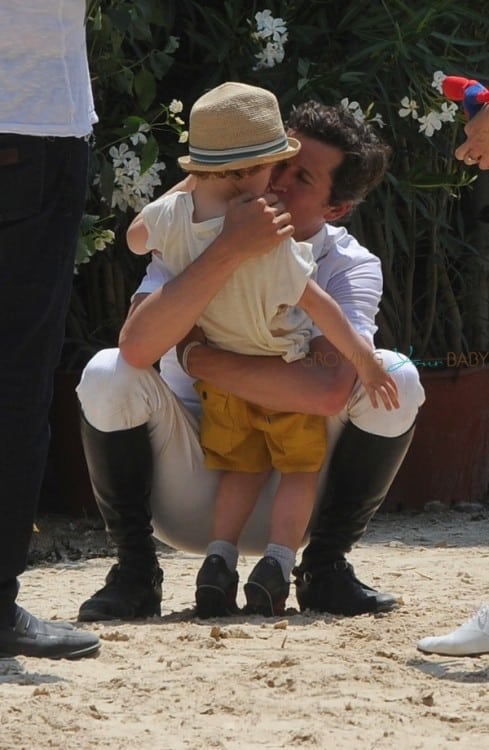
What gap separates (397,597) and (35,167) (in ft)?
5.30

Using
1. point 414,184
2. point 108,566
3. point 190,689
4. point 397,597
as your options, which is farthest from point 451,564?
point 190,689

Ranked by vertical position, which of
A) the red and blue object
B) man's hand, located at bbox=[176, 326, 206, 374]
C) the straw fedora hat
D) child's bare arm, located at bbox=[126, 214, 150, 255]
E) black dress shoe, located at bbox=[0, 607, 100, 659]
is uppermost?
the red and blue object

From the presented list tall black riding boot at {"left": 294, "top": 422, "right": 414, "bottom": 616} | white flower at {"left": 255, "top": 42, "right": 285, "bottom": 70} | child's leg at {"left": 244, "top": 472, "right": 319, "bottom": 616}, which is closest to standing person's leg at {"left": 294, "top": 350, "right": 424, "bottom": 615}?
tall black riding boot at {"left": 294, "top": 422, "right": 414, "bottom": 616}

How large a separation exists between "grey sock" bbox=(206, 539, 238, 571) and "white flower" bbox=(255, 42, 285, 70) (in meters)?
2.11

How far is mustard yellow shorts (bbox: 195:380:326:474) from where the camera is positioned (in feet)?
11.3

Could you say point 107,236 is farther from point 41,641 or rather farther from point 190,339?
point 41,641

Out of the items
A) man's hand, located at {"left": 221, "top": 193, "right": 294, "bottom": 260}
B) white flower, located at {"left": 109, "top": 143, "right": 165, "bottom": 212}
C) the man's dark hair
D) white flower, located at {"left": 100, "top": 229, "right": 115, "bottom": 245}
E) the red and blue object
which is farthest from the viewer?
white flower, located at {"left": 109, "top": 143, "right": 165, "bottom": 212}

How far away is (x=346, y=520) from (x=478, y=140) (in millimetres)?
1053

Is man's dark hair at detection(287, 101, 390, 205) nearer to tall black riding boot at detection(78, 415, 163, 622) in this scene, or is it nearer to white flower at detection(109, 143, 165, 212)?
tall black riding boot at detection(78, 415, 163, 622)

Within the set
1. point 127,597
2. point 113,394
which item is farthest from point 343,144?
point 127,597

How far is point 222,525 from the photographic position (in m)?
3.47

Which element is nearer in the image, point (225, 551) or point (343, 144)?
point (225, 551)

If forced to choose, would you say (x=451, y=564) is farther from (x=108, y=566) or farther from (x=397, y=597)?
(x=108, y=566)

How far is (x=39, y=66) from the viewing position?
2.66 metres
